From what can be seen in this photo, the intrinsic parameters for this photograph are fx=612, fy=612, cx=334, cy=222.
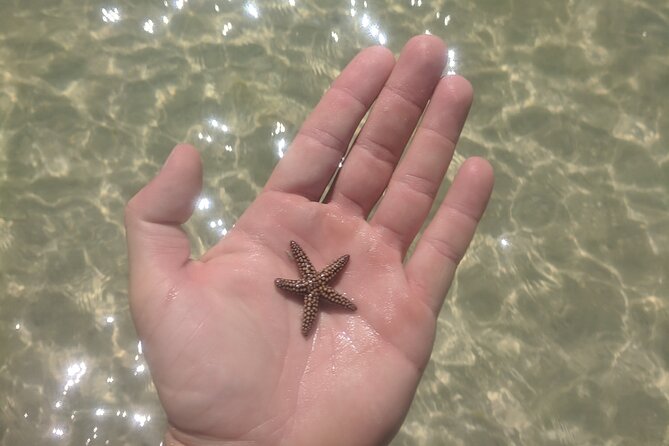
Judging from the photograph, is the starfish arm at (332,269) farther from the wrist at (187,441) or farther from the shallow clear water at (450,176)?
the shallow clear water at (450,176)

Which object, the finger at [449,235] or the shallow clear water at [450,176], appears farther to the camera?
the shallow clear water at [450,176]

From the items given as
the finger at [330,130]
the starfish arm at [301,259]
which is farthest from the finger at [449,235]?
the finger at [330,130]

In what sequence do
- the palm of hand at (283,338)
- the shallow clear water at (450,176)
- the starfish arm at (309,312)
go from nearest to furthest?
1. the palm of hand at (283,338)
2. the starfish arm at (309,312)
3. the shallow clear water at (450,176)

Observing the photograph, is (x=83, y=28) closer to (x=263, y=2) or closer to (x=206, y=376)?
(x=263, y=2)

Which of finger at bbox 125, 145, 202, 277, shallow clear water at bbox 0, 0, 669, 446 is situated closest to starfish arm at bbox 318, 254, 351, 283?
finger at bbox 125, 145, 202, 277

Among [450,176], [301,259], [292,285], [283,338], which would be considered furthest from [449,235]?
[450,176]

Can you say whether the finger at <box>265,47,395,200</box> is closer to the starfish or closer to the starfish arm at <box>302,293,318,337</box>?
the starfish
